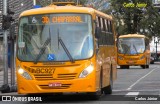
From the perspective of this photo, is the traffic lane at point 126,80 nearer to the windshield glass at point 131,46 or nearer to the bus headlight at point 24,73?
the bus headlight at point 24,73

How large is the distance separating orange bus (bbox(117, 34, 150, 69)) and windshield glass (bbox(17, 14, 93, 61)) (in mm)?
34860

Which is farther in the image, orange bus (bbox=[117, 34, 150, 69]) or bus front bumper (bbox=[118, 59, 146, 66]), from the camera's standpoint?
orange bus (bbox=[117, 34, 150, 69])

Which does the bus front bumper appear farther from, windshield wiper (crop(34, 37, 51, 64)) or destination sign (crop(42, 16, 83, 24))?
windshield wiper (crop(34, 37, 51, 64))

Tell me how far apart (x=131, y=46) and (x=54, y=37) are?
35366mm

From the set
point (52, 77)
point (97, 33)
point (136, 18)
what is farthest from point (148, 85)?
point (136, 18)

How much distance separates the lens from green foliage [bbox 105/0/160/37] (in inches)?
3521

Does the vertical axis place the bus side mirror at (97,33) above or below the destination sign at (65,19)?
below

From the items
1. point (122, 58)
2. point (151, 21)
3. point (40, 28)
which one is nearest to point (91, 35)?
point (40, 28)

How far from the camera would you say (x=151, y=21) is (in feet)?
294

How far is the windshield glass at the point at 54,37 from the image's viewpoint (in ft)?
57.9

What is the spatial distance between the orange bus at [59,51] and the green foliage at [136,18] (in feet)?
234

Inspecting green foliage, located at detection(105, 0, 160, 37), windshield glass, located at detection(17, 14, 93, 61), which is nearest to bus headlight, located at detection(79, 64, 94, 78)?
windshield glass, located at detection(17, 14, 93, 61)

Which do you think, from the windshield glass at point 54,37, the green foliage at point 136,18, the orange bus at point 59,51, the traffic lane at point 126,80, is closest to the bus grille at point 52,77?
the orange bus at point 59,51

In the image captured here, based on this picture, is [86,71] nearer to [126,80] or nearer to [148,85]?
[148,85]
